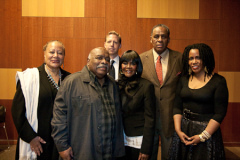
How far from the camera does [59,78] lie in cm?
203

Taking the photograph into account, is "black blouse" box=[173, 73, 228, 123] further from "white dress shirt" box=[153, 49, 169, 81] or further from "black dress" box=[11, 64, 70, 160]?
"black dress" box=[11, 64, 70, 160]

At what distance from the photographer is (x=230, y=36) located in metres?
3.88

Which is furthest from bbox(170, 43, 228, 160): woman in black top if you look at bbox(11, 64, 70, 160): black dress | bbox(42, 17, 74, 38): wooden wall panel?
bbox(42, 17, 74, 38): wooden wall panel

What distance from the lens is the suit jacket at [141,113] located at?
5.60 feet

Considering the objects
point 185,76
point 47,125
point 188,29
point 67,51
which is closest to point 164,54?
point 185,76

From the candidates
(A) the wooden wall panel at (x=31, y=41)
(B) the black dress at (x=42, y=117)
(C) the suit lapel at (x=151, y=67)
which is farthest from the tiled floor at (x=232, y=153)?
(A) the wooden wall panel at (x=31, y=41)

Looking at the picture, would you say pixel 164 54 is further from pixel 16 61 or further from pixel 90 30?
pixel 16 61

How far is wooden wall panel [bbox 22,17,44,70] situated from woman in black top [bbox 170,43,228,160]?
3.09 meters

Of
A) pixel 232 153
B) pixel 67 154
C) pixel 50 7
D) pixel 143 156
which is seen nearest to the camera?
pixel 67 154

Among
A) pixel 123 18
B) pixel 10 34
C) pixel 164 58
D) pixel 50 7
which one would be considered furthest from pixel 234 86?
pixel 10 34

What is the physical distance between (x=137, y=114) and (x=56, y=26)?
9.54 feet

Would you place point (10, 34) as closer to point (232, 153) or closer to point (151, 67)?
point (151, 67)

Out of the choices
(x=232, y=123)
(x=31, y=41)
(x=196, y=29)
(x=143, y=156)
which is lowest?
(x=232, y=123)

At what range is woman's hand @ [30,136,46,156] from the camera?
5.85 feet
